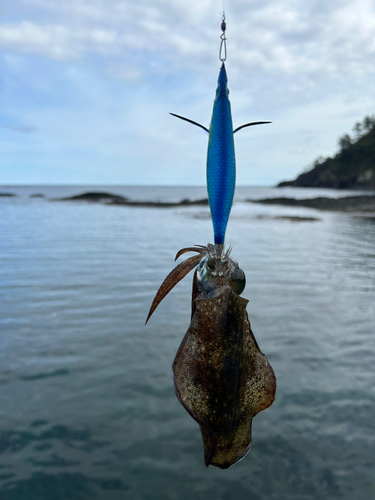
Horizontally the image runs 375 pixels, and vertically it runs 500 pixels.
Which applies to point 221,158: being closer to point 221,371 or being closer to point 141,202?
point 221,371

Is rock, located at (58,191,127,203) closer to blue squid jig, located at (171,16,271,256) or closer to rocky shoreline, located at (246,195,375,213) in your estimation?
rocky shoreline, located at (246,195,375,213)

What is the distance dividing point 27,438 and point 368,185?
355 feet

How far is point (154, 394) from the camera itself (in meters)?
4.30

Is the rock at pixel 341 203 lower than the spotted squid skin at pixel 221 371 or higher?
lower

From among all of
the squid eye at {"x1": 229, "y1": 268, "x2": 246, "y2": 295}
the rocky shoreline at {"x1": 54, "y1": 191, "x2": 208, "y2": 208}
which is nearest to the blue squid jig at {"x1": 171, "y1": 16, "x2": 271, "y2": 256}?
the squid eye at {"x1": 229, "y1": 268, "x2": 246, "y2": 295}

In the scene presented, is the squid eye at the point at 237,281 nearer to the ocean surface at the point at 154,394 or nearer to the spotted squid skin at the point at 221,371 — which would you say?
the spotted squid skin at the point at 221,371

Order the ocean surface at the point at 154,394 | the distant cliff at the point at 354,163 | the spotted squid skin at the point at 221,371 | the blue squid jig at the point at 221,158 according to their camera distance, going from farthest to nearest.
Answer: the distant cliff at the point at 354,163, the ocean surface at the point at 154,394, the spotted squid skin at the point at 221,371, the blue squid jig at the point at 221,158

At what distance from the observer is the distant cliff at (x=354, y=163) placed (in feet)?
332

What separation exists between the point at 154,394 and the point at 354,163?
120 m

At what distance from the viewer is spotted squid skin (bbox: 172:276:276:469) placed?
1399 millimetres

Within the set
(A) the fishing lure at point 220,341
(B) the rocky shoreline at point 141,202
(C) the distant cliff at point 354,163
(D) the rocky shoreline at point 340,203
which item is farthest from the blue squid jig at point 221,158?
(C) the distant cliff at point 354,163

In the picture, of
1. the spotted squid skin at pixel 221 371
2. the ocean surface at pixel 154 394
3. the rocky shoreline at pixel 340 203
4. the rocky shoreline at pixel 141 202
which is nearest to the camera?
the spotted squid skin at pixel 221 371

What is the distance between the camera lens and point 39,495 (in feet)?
9.66

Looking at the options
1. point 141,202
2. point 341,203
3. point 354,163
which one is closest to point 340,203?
point 341,203
